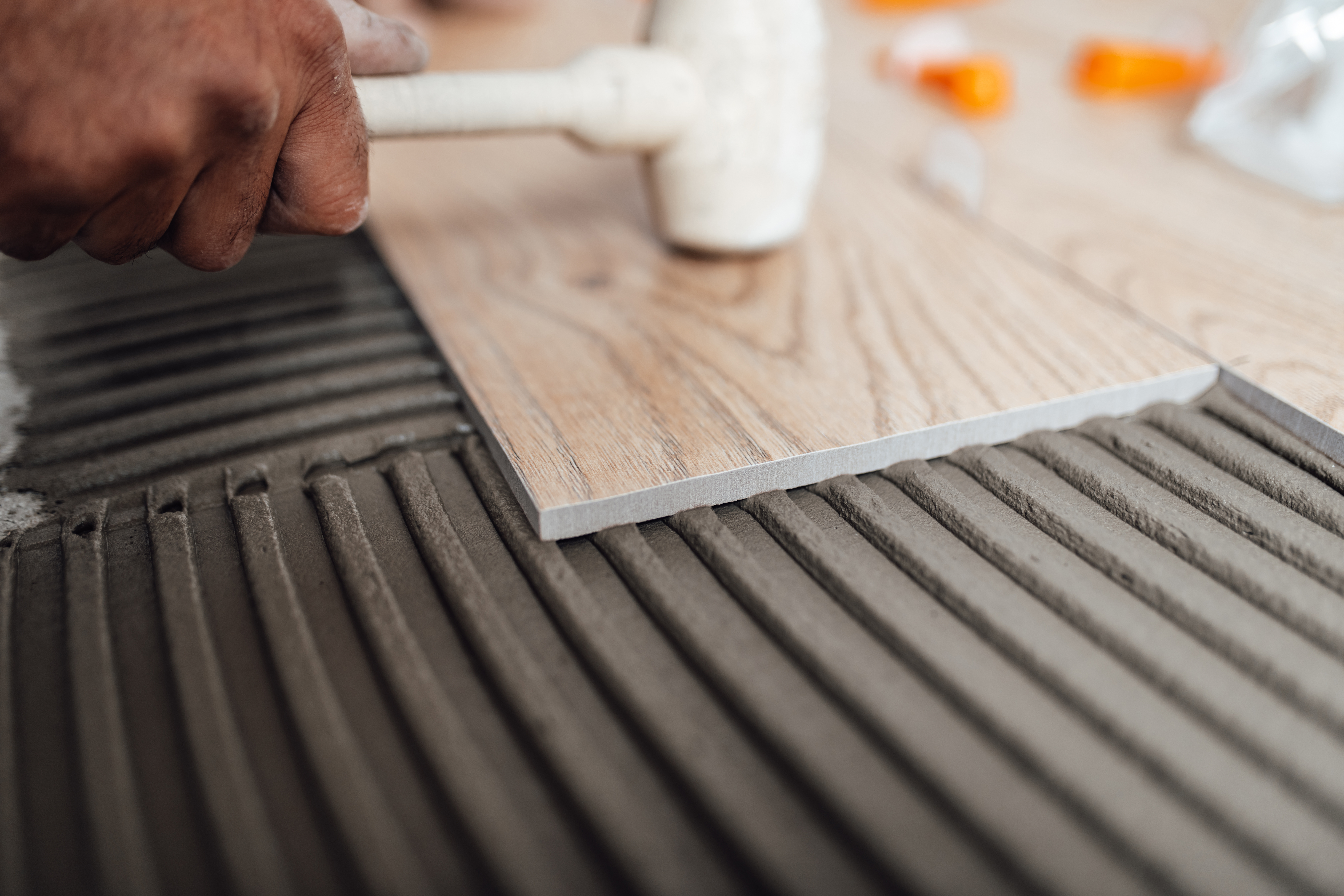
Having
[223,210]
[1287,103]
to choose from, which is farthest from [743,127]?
[1287,103]

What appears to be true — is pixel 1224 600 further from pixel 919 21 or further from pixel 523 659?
pixel 919 21

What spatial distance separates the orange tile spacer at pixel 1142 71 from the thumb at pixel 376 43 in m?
1.11

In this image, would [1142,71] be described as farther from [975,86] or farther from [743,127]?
[743,127]

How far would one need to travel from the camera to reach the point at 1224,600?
56cm

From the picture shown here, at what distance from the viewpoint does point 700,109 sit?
884 millimetres

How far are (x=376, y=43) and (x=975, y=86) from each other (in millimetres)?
951

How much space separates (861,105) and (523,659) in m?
1.18

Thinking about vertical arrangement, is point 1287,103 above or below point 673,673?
above

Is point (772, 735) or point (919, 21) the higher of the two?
point (919, 21)

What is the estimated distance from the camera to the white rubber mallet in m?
0.80

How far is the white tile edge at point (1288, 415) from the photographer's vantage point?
68 cm

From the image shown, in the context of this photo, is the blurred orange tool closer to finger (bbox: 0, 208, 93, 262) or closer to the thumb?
the thumb

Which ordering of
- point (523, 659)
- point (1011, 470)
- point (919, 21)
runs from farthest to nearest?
point (919, 21) < point (1011, 470) < point (523, 659)

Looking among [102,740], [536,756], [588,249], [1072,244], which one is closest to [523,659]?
[536,756]
